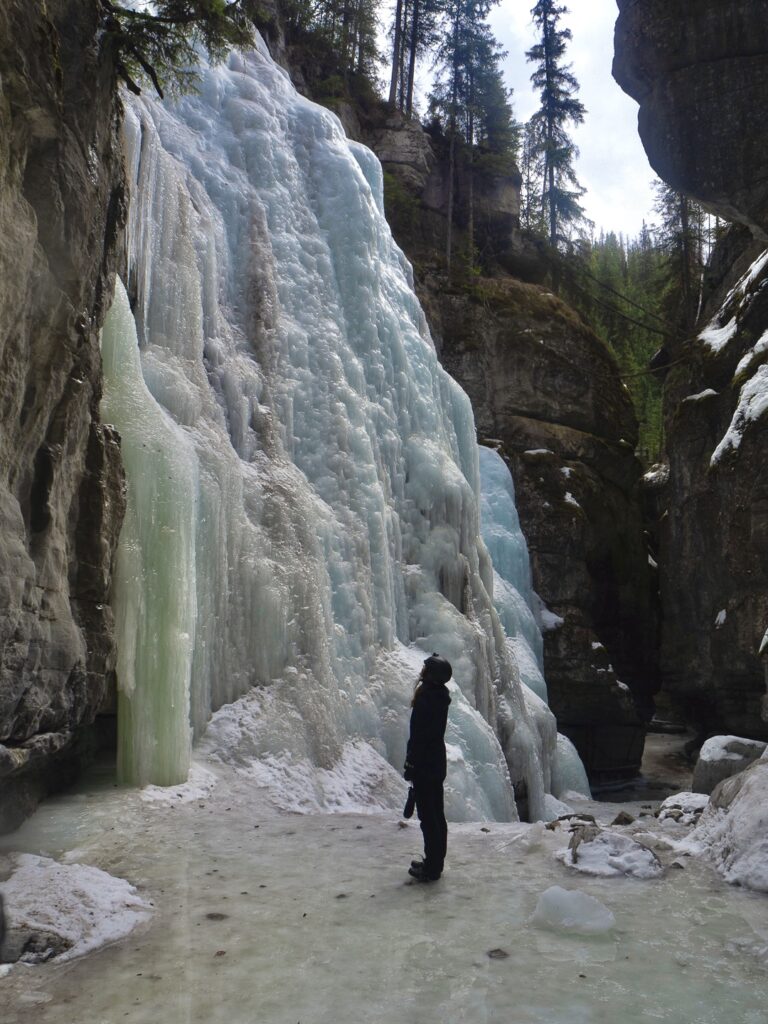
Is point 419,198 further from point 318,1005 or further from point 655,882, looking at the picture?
point 318,1005

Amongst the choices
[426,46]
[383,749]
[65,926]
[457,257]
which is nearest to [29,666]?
[65,926]

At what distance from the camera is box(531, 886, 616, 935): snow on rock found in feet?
13.5

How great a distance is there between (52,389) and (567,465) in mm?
16239

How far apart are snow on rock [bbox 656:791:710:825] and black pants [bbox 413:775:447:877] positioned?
300 cm

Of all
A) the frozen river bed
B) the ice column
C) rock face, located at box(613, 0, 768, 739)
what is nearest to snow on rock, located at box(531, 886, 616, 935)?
the frozen river bed

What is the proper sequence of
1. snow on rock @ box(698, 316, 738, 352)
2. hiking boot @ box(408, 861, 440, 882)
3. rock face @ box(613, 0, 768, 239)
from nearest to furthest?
hiking boot @ box(408, 861, 440, 882) → rock face @ box(613, 0, 768, 239) → snow on rock @ box(698, 316, 738, 352)

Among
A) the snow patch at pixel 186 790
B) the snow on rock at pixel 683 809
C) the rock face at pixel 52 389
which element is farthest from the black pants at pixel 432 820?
the snow on rock at pixel 683 809

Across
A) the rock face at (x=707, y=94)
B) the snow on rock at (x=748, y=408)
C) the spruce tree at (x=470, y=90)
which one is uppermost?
the spruce tree at (x=470, y=90)

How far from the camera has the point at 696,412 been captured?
728 inches

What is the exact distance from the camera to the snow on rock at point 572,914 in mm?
4117

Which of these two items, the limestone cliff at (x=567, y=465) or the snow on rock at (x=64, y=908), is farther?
the limestone cliff at (x=567, y=465)

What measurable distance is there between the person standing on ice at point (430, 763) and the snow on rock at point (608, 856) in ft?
3.27

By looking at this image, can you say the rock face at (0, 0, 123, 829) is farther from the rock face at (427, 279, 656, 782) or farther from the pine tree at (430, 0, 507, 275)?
the pine tree at (430, 0, 507, 275)

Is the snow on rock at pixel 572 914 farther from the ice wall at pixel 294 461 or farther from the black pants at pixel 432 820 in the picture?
the ice wall at pixel 294 461
